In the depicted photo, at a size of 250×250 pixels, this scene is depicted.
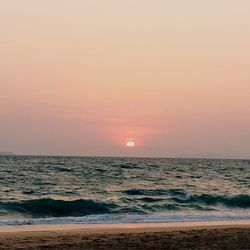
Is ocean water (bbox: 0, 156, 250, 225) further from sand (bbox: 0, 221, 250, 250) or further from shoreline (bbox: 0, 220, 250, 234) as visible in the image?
sand (bbox: 0, 221, 250, 250)

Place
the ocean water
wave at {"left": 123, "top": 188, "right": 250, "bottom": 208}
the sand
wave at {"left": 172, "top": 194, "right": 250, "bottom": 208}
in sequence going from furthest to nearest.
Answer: wave at {"left": 172, "top": 194, "right": 250, "bottom": 208} < wave at {"left": 123, "top": 188, "right": 250, "bottom": 208} < the ocean water < the sand

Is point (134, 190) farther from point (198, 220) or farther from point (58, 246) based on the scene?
point (58, 246)

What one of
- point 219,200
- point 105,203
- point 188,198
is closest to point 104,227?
point 105,203

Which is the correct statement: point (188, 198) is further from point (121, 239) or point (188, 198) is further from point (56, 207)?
point (121, 239)

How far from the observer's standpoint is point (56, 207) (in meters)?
27.0

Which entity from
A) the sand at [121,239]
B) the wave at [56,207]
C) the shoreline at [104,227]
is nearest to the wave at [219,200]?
the wave at [56,207]

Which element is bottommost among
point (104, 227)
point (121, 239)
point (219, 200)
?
point (219, 200)

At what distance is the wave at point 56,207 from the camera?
2538cm

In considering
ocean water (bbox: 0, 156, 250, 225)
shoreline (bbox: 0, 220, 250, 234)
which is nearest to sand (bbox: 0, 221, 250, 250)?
shoreline (bbox: 0, 220, 250, 234)

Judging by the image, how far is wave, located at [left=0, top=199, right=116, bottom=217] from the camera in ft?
83.3

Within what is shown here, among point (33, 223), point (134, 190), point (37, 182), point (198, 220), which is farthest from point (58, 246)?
point (37, 182)

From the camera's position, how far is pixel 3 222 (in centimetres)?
2070

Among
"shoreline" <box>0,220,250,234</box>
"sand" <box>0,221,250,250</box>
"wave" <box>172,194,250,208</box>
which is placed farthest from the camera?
"wave" <box>172,194,250,208</box>

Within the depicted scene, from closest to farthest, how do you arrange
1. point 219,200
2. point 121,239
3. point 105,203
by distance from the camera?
point 121,239, point 105,203, point 219,200
